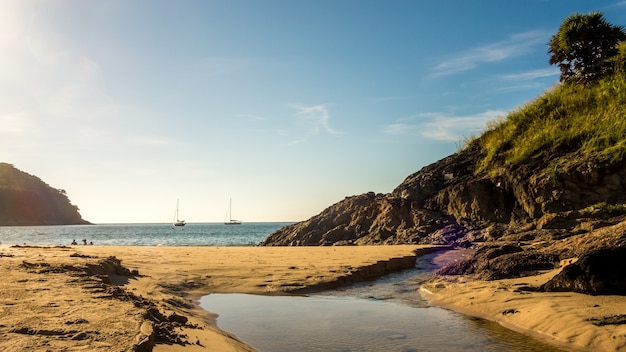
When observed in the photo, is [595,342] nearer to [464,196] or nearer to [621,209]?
[621,209]

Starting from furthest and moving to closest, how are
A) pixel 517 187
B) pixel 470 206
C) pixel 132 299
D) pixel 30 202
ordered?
pixel 30 202 < pixel 470 206 < pixel 517 187 < pixel 132 299

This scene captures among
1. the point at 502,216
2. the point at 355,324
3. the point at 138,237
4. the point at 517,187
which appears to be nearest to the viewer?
the point at 355,324

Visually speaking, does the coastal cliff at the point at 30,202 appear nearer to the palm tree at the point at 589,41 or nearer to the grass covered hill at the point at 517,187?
the grass covered hill at the point at 517,187

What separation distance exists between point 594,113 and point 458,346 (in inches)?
723

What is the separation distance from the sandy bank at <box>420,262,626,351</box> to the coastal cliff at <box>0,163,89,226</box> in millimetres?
154464

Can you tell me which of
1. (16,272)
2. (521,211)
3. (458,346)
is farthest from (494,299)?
(521,211)

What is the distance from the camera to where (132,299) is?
5.38 m

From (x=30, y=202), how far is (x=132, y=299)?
159743mm

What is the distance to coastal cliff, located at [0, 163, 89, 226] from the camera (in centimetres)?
12825

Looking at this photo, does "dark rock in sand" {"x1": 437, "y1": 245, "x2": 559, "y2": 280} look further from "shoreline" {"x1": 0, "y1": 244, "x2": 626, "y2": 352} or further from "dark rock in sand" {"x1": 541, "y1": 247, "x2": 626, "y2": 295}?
"dark rock in sand" {"x1": 541, "y1": 247, "x2": 626, "y2": 295}

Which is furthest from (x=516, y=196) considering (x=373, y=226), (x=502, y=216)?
(x=373, y=226)

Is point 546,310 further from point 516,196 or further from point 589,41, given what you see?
point 589,41

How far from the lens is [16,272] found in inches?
253

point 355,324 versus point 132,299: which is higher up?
point 132,299
